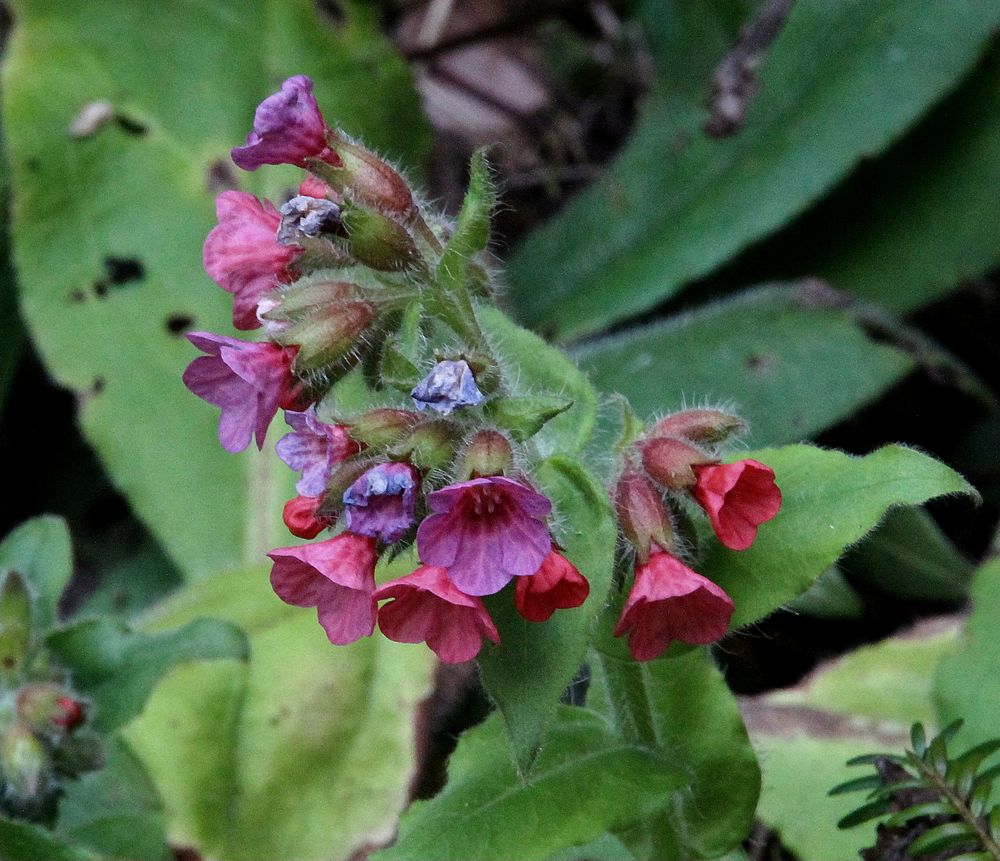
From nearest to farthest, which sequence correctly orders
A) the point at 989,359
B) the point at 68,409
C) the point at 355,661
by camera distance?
the point at 355,661
the point at 989,359
the point at 68,409

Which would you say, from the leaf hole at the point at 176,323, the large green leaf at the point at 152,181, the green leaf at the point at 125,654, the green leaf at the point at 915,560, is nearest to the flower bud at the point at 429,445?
the green leaf at the point at 125,654

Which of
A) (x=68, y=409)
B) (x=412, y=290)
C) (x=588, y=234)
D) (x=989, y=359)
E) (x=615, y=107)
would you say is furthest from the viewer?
(x=615, y=107)

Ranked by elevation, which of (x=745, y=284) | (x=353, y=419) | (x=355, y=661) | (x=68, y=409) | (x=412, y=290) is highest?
(x=412, y=290)

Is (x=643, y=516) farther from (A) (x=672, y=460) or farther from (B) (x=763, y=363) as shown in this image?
(B) (x=763, y=363)

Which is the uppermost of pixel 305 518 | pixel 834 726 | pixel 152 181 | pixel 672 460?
pixel 672 460

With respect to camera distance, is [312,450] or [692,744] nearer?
[312,450]

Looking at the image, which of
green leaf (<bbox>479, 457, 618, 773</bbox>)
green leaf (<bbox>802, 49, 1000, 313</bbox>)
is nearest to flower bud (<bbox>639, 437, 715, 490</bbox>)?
green leaf (<bbox>479, 457, 618, 773</bbox>)

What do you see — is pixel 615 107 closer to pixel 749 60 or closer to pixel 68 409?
pixel 749 60

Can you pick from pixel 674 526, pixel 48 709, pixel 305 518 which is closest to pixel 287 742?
pixel 48 709

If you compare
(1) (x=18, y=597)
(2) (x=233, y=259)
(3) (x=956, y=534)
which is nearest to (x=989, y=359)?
(3) (x=956, y=534)
